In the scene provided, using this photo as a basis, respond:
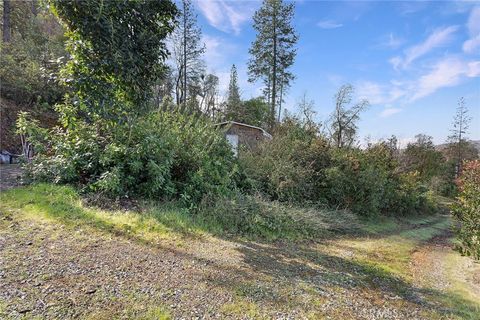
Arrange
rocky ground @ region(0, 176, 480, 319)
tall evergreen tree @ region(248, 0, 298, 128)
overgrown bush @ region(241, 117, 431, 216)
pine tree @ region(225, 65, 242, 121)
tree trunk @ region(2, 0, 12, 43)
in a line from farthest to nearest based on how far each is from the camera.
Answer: pine tree @ region(225, 65, 242, 121), tall evergreen tree @ region(248, 0, 298, 128), tree trunk @ region(2, 0, 12, 43), overgrown bush @ region(241, 117, 431, 216), rocky ground @ region(0, 176, 480, 319)

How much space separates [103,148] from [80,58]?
203 cm

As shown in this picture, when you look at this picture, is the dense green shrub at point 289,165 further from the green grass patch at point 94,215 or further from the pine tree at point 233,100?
the pine tree at point 233,100

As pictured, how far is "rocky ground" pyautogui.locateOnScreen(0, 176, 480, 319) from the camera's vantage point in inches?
93.2

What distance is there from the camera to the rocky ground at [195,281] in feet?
7.77

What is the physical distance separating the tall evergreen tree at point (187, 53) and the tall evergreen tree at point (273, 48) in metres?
3.80

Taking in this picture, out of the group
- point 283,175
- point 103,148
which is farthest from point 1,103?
point 283,175

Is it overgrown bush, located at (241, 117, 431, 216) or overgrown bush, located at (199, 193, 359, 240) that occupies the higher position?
overgrown bush, located at (241, 117, 431, 216)

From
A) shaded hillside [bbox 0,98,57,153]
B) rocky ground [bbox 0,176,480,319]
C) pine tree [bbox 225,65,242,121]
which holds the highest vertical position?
pine tree [bbox 225,65,242,121]

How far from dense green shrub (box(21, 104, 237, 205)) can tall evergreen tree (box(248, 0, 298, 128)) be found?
12.8 m

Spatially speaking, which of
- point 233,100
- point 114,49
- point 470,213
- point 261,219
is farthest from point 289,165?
point 233,100

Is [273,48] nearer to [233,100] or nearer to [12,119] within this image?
[233,100]

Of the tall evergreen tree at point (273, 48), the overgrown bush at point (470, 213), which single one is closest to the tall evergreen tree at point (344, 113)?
the tall evergreen tree at point (273, 48)

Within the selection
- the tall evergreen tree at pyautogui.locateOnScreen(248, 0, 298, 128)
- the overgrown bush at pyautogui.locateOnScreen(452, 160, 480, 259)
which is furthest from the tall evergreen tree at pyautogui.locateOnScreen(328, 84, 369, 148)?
the overgrown bush at pyautogui.locateOnScreen(452, 160, 480, 259)

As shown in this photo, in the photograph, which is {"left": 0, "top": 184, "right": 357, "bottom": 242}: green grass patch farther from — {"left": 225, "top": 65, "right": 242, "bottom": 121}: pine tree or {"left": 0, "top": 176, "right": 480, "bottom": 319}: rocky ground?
{"left": 225, "top": 65, "right": 242, "bottom": 121}: pine tree
